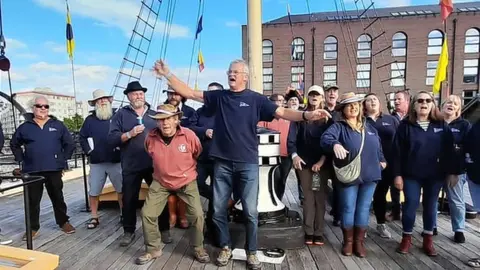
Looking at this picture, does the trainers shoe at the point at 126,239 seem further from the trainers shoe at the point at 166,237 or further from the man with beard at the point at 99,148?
the man with beard at the point at 99,148

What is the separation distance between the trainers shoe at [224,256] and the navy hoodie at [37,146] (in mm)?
1872

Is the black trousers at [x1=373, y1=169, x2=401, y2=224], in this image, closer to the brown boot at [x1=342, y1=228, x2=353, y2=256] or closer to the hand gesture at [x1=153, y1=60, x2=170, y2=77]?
the brown boot at [x1=342, y1=228, x2=353, y2=256]

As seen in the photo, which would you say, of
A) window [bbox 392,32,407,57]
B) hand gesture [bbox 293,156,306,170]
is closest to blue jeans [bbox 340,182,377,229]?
hand gesture [bbox 293,156,306,170]

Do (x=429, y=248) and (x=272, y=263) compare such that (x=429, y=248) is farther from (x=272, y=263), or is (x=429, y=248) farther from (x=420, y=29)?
(x=420, y=29)

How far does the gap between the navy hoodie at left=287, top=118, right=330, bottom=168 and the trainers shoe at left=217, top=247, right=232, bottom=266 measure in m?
0.95

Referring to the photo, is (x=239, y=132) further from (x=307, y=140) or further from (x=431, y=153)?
(x=431, y=153)

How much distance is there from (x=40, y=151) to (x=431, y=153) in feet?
11.2

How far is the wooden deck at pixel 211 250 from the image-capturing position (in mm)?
2674

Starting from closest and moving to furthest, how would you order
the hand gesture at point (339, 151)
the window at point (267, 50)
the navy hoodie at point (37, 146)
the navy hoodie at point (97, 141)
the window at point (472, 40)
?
1. the hand gesture at point (339, 151)
2. the navy hoodie at point (37, 146)
3. the navy hoodie at point (97, 141)
4. the window at point (472, 40)
5. the window at point (267, 50)

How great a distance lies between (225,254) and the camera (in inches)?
107

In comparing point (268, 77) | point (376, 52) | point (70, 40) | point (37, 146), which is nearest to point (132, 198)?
point (37, 146)

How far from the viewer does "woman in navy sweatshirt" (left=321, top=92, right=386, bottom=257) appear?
8.81 ft

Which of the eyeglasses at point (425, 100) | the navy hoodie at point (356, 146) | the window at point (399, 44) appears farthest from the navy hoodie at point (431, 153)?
the window at point (399, 44)

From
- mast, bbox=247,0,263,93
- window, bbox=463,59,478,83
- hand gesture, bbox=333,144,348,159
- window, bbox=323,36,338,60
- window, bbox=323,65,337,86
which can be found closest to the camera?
hand gesture, bbox=333,144,348,159
